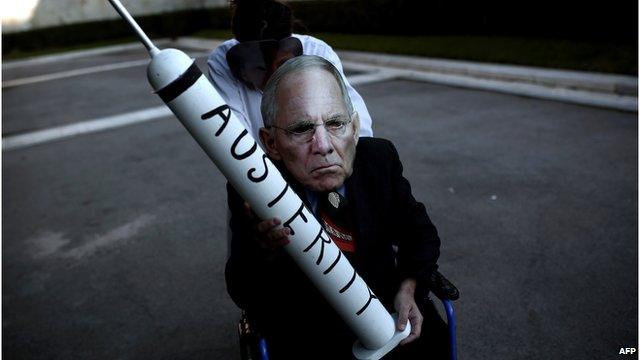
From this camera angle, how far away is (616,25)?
8.89 m

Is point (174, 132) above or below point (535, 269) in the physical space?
below

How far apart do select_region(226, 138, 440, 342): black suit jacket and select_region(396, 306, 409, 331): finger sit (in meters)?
→ 0.11

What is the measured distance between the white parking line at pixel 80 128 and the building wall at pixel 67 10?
17.1 m

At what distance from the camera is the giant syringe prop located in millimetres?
877

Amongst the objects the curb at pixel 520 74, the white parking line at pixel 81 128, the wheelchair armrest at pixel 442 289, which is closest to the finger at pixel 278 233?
the wheelchair armrest at pixel 442 289

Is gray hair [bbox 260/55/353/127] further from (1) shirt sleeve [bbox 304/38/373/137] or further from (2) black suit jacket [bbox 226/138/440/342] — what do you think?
(1) shirt sleeve [bbox 304/38/373/137]

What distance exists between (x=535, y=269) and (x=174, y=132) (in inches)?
194

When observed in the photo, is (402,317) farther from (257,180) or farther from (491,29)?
(491,29)

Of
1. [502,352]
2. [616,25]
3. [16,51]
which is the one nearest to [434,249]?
[502,352]

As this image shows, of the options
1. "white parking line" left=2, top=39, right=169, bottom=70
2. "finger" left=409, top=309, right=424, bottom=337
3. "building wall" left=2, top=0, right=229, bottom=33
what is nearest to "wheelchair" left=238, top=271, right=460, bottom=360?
"finger" left=409, top=309, right=424, bottom=337

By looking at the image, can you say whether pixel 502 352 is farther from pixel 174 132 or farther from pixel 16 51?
pixel 16 51

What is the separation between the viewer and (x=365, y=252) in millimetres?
1389

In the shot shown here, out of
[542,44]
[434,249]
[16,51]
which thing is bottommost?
[16,51]

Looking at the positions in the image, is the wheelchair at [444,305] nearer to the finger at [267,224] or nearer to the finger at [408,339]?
the finger at [408,339]
